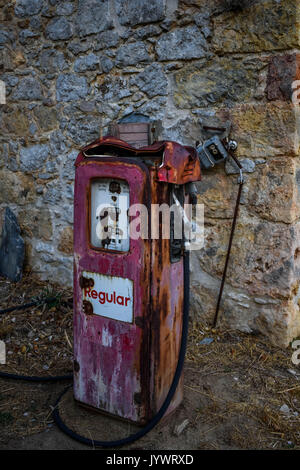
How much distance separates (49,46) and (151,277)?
2.73 metres

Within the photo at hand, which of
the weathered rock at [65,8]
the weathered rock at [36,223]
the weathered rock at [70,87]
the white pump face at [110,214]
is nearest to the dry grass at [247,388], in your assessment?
the white pump face at [110,214]

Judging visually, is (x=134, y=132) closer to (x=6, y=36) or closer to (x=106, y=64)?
(x=106, y=64)

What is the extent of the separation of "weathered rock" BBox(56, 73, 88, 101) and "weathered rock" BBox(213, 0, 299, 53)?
3.96ft

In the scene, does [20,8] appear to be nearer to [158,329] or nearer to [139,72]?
[139,72]

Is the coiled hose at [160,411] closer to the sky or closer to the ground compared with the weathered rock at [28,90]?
closer to the ground

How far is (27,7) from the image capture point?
394 cm

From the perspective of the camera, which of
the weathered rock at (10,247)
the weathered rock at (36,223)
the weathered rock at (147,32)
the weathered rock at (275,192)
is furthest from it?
the weathered rock at (10,247)

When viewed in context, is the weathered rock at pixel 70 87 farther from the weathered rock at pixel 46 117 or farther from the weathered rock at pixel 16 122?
the weathered rock at pixel 16 122

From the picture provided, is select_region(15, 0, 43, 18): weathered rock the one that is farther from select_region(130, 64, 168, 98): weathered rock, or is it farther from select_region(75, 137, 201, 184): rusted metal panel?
select_region(75, 137, 201, 184): rusted metal panel

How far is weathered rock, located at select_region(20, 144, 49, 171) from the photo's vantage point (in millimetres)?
4066

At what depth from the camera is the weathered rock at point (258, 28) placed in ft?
9.51

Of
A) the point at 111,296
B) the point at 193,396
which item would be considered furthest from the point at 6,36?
the point at 193,396

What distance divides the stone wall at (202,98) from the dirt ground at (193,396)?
23cm

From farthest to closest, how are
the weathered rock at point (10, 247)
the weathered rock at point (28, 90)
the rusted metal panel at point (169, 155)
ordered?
1. the weathered rock at point (10, 247)
2. the weathered rock at point (28, 90)
3. the rusted metal panel at point (169, 155)
